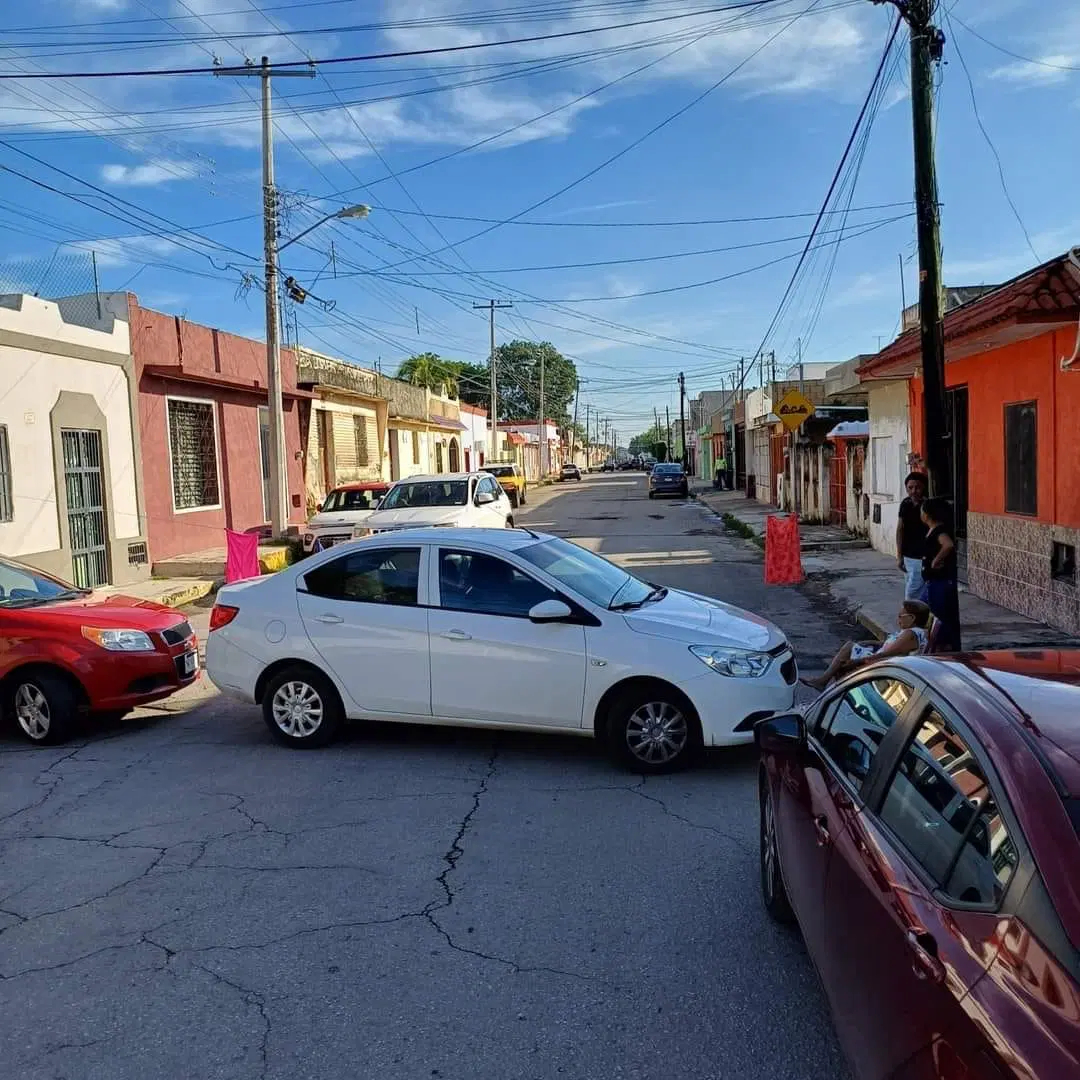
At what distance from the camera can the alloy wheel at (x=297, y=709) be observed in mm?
6832

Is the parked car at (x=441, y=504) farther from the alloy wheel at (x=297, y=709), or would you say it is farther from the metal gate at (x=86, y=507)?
the alloy wheel at (x=297, y=709)

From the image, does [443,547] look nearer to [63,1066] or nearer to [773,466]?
[63,1066]

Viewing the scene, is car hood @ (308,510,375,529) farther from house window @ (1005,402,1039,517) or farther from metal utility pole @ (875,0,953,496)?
metal utility pole @ (875,0,953,496)

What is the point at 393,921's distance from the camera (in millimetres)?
4164

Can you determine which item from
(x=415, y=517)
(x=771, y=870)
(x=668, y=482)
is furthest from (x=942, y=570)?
(x=668, y=482)

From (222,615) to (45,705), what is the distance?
4.98 ft

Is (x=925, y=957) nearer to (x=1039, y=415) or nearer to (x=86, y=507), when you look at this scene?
(x=1039, y=415)

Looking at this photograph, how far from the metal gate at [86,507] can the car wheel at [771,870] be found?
1383 cm

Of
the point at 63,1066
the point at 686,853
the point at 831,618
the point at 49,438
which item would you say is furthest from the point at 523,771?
the point at 49,438

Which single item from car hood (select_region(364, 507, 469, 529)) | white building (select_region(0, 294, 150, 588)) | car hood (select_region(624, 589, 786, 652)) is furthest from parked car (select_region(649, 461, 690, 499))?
car hood (select_region(624, 589, 786, 652))

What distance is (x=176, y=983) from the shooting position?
3.70 meters

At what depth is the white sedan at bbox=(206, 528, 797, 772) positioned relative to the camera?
6043 mm

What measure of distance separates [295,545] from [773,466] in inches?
749

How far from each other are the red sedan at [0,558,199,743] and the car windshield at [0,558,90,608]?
20 centimetres
